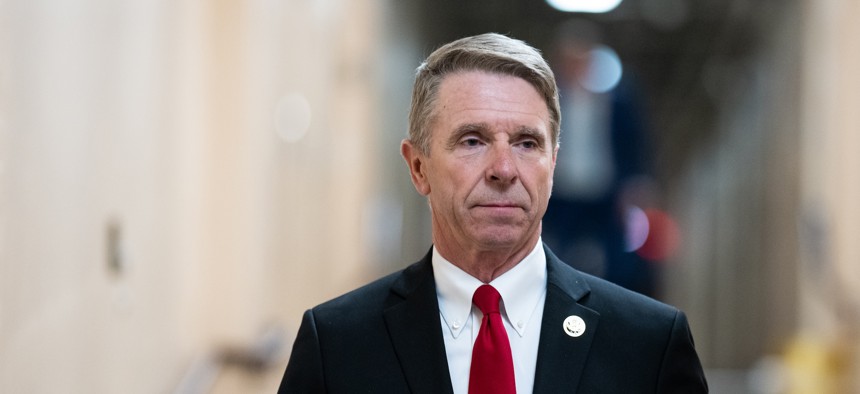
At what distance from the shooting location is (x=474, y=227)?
1.92 meters

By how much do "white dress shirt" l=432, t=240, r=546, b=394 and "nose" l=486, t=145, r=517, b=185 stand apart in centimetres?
16

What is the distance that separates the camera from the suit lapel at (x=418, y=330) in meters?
1.92

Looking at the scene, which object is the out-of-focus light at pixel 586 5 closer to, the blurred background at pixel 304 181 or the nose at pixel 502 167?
the blurred background at pixel 304 181

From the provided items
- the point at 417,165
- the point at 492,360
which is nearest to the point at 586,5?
the point at 417,165

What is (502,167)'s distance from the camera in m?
1.89

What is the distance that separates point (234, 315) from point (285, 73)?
5.28 ft

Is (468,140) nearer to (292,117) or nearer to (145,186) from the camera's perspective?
(145,186)

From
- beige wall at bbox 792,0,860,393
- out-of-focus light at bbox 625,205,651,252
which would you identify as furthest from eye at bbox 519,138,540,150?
out-of-focus light at bbox 625,205,651,252

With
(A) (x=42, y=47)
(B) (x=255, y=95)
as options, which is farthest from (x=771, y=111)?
(A) (x=42, y=47)

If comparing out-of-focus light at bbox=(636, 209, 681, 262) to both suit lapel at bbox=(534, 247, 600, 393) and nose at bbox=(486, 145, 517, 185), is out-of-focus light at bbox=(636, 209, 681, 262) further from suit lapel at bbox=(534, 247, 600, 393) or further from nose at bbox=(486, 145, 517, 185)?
nose at bbox=(486, 145, 517, 185)

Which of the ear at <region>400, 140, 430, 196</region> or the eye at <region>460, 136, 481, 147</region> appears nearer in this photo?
the eye at <region>460, 136, 481, 147</region>

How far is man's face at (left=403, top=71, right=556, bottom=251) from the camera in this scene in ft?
6.26

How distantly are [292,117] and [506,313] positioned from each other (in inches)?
180

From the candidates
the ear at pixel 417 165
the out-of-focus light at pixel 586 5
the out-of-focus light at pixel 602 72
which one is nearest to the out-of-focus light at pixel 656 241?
the out-of-focus light at pixel 602 72
